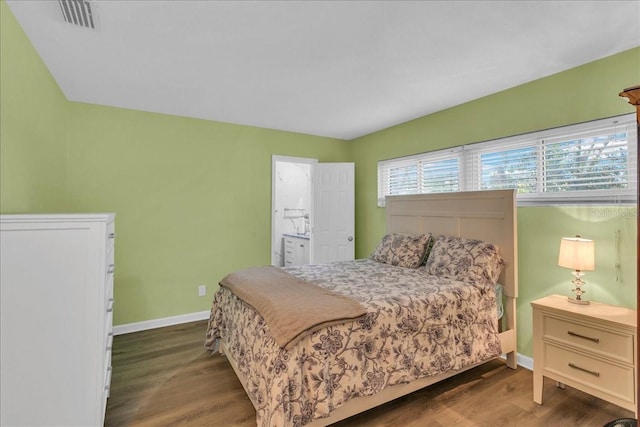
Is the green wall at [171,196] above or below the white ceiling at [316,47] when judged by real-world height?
below

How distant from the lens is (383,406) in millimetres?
2129

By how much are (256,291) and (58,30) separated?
6.98 feet

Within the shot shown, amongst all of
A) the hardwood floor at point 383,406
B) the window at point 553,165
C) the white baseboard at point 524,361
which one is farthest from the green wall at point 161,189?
the white baseboard at point 524,361

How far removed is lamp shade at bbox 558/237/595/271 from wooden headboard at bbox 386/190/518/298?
44 cm

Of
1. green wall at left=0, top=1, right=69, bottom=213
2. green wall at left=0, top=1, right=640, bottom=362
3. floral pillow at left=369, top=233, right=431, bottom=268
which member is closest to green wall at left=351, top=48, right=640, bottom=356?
green wall at left=0, top=1, right=640, bottom=362

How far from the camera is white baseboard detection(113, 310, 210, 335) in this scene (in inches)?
133

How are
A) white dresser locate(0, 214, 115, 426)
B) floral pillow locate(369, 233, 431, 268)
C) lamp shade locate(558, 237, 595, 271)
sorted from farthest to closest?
floral pillow locate(369, 233, 431, 268)
lamp shade locate(558, 237, 595, 271)
white dresser locate(0, 214, 115, 426)

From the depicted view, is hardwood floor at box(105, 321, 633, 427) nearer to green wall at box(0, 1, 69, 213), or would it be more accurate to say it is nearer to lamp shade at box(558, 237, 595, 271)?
lamp shade at box(558, 237, 595, 271)

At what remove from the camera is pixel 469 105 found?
3238mm

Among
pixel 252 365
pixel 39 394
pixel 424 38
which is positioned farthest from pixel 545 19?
pixel 39 394

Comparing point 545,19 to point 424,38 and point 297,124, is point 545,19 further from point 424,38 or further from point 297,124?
point 297,124

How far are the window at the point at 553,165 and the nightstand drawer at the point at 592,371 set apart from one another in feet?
3.74

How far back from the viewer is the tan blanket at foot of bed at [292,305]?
→ 5.46 feet

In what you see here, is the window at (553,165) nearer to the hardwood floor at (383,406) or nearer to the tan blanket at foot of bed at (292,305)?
the hardwood floor at (383,406)
